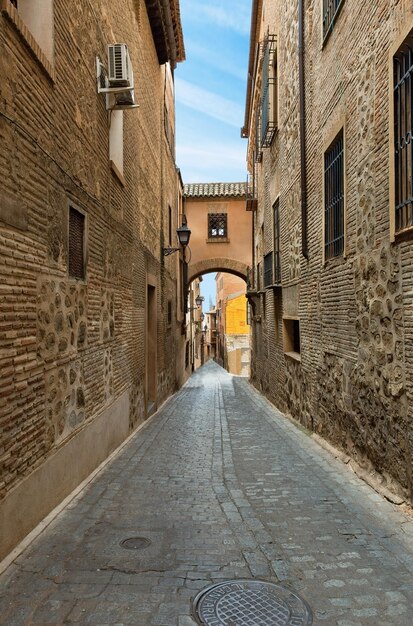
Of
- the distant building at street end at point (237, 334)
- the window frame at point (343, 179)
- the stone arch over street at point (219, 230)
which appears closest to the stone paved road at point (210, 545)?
the window frame at point (343, 179)

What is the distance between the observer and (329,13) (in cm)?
690

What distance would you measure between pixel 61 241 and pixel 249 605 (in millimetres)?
3484

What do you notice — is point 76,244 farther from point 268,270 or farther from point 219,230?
point 219,230

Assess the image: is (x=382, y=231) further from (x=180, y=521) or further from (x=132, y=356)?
(x=132, y=356)

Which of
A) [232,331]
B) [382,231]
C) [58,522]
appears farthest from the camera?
[232,331]

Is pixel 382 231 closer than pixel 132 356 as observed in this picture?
Yes

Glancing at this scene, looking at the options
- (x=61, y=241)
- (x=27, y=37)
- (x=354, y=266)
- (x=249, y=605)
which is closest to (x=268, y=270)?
(x=354, y=266)

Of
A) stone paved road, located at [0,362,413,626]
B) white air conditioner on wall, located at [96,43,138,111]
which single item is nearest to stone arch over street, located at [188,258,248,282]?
white air conditioner on wall, located at [96,43,138,111]

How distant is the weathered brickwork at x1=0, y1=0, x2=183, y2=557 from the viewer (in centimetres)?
348

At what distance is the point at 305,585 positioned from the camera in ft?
9.89

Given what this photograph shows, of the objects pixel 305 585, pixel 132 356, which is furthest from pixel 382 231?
pixel 132 356

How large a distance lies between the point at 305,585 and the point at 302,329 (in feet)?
20.0

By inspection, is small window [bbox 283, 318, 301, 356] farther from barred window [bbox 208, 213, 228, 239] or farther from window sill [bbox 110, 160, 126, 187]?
barred window [bbox 208, 213, 228, 239]

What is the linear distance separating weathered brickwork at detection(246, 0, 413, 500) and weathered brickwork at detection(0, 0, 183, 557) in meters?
3.19
